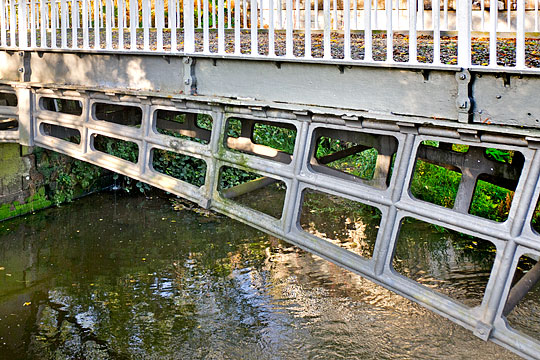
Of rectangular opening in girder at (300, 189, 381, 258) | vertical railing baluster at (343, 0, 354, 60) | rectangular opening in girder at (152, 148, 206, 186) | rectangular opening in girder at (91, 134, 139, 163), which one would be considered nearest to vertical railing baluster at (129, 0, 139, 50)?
vertical railing baluster at (343, 0, 354, 60)

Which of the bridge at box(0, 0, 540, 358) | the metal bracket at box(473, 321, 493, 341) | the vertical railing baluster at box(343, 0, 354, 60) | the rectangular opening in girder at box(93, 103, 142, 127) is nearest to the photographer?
the bridge at box(0, 0, 540, 358)

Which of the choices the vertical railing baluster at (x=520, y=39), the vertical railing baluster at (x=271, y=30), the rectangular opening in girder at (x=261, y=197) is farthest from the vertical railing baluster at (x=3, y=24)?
the vertical railing baluster at (x=520, y=39)

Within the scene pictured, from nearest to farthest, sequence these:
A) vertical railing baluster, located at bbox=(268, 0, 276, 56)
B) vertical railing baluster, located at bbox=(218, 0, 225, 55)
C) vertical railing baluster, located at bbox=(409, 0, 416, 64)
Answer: vertical railing baluster, located at bbox=(409, 0, 416, 64) < vertical railing baluster, located at bbox=(268, 0, 276, 56) < vertical railing baluster, located at bbox=(218, 0, 225, 55)

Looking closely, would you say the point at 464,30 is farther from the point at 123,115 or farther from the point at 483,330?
the point at 123,115

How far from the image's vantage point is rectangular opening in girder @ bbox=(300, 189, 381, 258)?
12625 mm

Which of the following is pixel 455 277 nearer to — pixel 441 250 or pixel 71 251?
pixel 441 250

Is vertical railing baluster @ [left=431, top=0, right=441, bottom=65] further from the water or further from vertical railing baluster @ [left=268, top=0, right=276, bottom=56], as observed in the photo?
the water

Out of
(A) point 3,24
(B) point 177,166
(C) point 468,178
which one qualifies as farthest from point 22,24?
(C) point 468,178

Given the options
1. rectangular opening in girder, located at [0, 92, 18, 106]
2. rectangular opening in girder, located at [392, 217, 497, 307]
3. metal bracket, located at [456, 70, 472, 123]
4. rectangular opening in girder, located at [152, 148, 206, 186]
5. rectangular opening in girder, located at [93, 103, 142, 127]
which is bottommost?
rectangular opening in girder, located at [392, 217, 497, 307]

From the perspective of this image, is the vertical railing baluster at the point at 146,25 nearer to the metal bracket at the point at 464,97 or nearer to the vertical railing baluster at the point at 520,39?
the metal bracket at the point at 464,97

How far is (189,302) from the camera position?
996 cm

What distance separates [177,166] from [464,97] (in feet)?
36.8

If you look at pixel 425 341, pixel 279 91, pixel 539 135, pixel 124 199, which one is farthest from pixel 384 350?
pixel 124 199

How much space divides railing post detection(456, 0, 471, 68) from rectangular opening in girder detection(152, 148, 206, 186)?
1081cm
